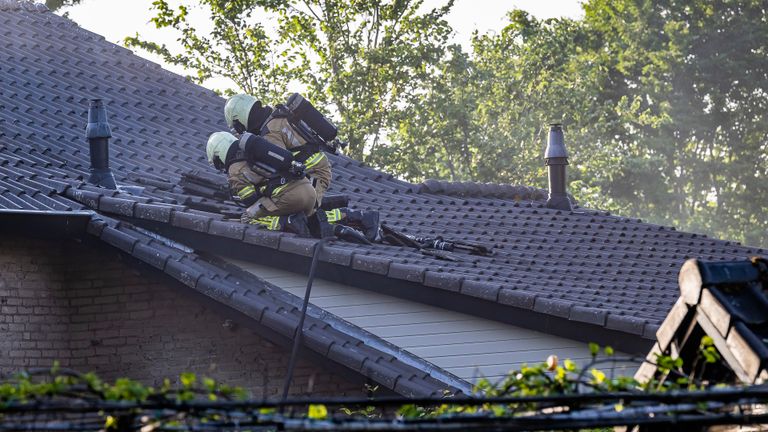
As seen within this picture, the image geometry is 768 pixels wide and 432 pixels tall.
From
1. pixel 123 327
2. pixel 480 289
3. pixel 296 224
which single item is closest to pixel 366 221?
pixel 296 224

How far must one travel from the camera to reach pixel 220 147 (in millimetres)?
11578

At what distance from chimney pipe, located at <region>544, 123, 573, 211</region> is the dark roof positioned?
3.87 metres

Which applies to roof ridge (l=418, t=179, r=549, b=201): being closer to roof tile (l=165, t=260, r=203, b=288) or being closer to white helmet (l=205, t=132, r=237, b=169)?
white helmet (l=205, t=132, r=237, b=169)

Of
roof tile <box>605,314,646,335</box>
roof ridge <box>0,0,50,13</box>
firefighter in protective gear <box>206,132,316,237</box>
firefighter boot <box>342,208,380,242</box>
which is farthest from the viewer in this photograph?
roof ridge <box>0,0,50,13</box>

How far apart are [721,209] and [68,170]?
38.0 meters

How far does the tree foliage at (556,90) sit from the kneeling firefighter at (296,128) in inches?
617

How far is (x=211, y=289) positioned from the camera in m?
10.6

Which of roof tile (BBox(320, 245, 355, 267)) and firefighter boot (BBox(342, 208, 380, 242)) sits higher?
firefighter boot (BBox(342, 208, 380, 242))

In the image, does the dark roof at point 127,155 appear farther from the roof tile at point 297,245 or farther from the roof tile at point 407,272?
the roof tile at point 407,272

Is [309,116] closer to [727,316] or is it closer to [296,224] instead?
[296,224]

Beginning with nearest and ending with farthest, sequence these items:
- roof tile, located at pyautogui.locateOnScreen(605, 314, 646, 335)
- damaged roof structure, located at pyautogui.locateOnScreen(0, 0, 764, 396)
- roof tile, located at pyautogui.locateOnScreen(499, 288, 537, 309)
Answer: roof tile, located at pyautogui.locateOnScreen(605, 314, 646, 335), damaged roof structure, located at pyautogui.locateOnScreen(0, 0, 764, 396), roof tile, located at pyautogui.locateOnScreen(499, 288, 537, 309)

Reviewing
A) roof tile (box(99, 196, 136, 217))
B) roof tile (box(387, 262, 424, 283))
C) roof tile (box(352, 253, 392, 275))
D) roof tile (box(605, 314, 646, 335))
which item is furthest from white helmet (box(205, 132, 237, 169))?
roof tile (box(605, 314, 646, 335))

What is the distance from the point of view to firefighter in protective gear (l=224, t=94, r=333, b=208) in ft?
38.4

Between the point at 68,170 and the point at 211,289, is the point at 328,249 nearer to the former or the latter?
the point at 211,289
